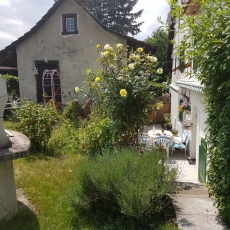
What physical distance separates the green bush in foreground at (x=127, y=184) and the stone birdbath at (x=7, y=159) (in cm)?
93

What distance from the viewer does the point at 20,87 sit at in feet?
44.1

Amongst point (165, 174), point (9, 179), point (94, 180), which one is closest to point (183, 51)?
point (165, 174)

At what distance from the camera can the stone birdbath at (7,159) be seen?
2.76 meters

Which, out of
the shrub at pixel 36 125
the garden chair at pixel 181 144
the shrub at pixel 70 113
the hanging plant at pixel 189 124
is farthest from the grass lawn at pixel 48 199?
the shrub at pixel 70 113

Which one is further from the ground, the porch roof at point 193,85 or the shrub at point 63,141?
the porch roof at point 193,85

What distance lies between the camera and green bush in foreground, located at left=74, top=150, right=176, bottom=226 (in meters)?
2.76

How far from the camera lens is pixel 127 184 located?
282 centimetres

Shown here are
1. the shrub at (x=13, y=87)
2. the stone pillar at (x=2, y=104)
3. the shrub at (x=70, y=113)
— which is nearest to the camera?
the stone pillar at (x=2, y=104)

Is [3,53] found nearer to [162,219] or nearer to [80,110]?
[80,110]

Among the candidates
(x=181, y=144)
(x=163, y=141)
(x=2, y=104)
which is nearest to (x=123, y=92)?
(x=2, y=104)

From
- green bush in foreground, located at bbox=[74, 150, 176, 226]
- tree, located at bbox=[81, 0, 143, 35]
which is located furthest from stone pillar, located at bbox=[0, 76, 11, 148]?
Result: tree, located at bbox=[81, 0, 143, 35]

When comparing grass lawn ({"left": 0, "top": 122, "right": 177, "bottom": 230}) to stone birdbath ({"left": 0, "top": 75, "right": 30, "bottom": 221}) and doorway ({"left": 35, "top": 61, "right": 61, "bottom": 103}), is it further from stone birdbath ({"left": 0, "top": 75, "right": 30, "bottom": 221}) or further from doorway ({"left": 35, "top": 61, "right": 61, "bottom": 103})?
doorway ({"left": 35, "top": 61, "right": 61, "bottom": 103})

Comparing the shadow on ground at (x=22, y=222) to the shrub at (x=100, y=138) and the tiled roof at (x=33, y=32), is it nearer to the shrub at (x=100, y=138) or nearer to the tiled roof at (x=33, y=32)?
the shrub at (x=100, y=138)

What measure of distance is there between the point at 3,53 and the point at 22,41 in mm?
1562
